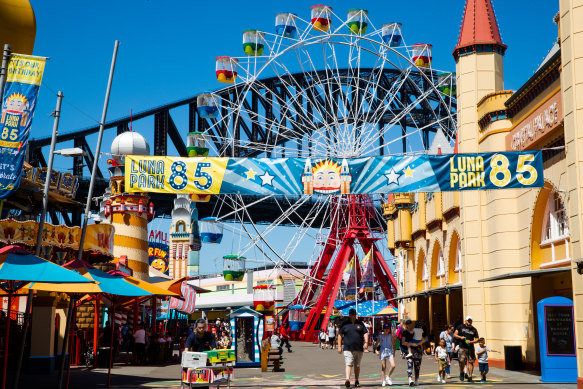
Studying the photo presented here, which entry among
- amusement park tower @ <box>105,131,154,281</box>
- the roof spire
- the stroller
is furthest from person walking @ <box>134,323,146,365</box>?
the roof spire

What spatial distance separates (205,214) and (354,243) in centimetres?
5381

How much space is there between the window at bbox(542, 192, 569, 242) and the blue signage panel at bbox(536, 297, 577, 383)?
1.98 meters

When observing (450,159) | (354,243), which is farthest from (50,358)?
(354,243)

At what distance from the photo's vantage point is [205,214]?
9994 centimetres

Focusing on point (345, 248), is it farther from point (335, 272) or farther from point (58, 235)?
point (58, 235)

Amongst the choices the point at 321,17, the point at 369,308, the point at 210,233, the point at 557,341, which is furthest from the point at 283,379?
the point at 210,233

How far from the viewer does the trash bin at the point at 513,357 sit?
20859 mm

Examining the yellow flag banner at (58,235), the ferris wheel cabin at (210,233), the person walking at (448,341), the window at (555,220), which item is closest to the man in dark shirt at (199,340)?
the person walking at (448,341)

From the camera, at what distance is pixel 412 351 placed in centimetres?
1728

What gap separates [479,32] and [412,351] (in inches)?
477

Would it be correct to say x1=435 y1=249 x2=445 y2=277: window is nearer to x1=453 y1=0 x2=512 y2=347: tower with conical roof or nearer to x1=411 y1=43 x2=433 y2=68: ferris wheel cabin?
x1=411 y1=43 x2=433 y2=68: ferris wheel cabin

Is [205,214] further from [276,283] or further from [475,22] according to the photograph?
[475,22]

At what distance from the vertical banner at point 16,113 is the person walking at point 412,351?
9.17m

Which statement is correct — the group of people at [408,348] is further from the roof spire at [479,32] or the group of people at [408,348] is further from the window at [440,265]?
the window at [440,265]
